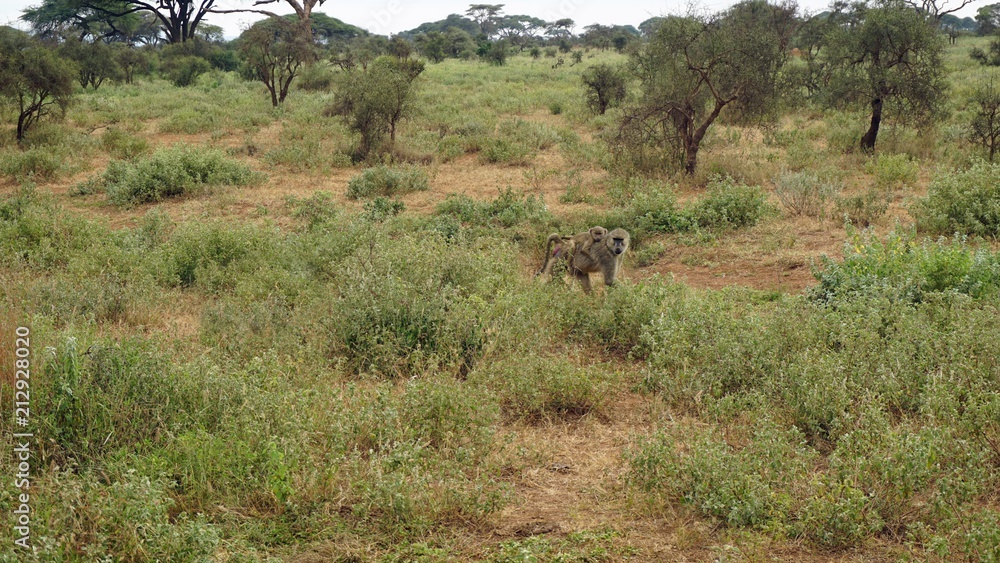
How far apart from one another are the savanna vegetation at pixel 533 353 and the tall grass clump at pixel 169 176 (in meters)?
0.05

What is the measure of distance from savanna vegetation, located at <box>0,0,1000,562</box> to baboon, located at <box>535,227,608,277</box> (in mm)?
334

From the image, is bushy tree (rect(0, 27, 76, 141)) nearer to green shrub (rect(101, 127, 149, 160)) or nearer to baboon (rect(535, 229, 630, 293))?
green shrub (rect(101, 127, 149, 160))

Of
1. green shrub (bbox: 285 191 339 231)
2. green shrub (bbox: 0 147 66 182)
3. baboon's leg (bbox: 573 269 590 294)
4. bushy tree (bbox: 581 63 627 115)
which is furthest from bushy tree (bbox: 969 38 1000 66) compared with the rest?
green shrub (bbox: 0 147 66 182)

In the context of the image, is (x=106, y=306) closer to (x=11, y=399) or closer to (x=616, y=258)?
(x=11, y=399)

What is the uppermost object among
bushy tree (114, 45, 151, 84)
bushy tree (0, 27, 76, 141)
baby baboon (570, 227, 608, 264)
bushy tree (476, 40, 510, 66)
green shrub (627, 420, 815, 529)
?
bushy tree (476, 40, 510, 66)

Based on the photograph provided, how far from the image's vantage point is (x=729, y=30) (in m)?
13.2

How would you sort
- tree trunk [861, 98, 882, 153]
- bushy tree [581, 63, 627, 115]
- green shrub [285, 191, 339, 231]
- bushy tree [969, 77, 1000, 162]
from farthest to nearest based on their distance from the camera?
bushy tree [581, 63, 627, 115], tree trunk [861, 98, 882, 153], bushy tree [969, 77, 1000, 162], green shrub [285, 191, 339, 231]

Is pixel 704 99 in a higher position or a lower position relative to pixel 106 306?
higher

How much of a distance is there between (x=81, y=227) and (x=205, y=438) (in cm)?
623

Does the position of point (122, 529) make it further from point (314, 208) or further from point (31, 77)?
point (31, 77)

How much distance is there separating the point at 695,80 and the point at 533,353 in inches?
371

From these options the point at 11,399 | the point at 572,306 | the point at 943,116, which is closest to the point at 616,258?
the point at 572,306

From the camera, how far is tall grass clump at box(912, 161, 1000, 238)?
28.6 feet

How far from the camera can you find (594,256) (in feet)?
24.4
